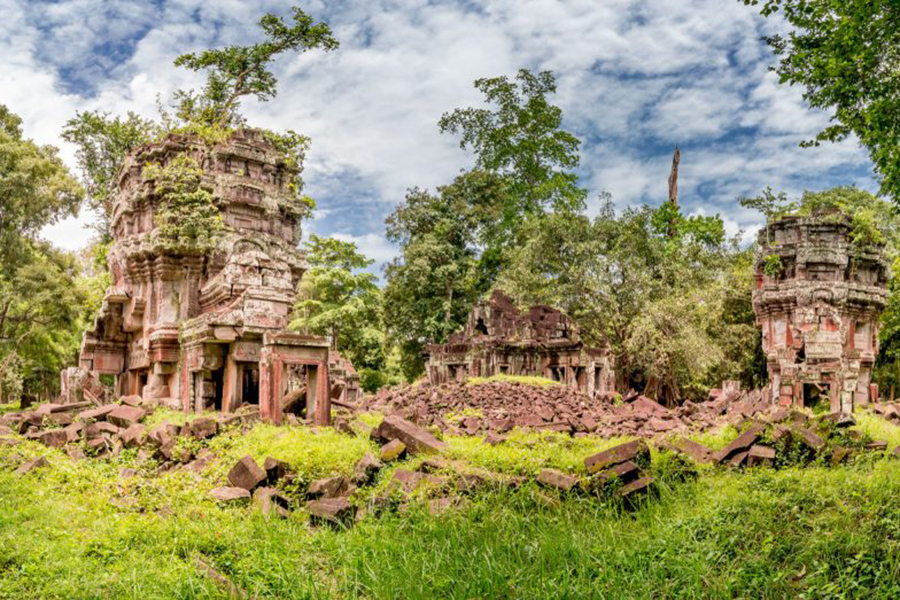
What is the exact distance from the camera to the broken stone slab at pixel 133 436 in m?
10.0

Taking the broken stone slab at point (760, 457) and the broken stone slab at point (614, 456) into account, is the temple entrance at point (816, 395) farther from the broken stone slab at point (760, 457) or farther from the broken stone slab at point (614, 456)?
the broken stone slab at point (614, 456)

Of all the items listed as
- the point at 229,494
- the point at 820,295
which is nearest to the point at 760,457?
the point at 229,494

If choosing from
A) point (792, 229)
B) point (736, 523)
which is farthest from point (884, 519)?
point (792, 229)

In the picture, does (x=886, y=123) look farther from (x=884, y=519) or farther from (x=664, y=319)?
(x=664, y=319)

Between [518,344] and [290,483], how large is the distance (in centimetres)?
1668

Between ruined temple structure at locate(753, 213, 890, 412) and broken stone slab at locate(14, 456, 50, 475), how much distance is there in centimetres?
1449

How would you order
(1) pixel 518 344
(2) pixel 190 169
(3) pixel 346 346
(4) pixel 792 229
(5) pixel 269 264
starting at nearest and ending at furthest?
(5) pixel 269 264, (2) pixel 190 169, (4) pixel 792 229, (1) pixel 518 344, (3) pixel 346 346

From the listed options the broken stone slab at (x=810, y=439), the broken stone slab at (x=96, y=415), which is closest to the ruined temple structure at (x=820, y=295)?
the broken stone slab at (x=810, y=439)

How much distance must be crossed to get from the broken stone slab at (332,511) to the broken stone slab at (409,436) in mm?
1889

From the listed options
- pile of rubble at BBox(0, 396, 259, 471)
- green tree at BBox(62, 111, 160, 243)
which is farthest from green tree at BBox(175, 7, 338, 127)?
pile of rubble at BBox(0, 396, 259, 471)

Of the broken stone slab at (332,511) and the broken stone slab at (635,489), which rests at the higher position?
the broken stone slab at (635,489)

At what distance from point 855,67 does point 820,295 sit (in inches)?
380

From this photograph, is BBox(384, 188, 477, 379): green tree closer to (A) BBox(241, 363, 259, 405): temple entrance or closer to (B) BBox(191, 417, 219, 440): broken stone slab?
(A) BBox(241, 363, 259, 405): temple entrance

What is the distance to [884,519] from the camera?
5391mm
